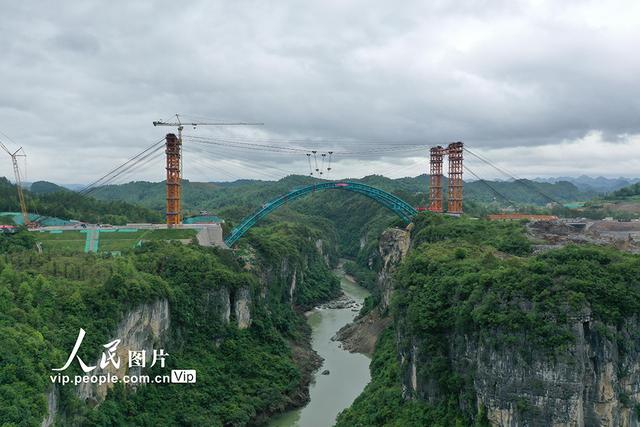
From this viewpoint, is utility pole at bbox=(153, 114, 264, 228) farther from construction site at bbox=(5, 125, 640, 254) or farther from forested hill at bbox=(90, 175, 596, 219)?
forested hill at bbox=(90, 175, 596, 219)

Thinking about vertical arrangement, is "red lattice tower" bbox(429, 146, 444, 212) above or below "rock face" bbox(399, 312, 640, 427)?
above

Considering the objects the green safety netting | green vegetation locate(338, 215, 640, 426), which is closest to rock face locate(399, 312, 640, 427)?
green vegetation locate(338, 215, 640, 426)

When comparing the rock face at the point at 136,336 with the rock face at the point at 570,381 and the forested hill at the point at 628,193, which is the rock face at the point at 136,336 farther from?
the forested hill at the point at 628,193

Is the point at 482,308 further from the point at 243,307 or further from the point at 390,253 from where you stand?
the point at 390,253

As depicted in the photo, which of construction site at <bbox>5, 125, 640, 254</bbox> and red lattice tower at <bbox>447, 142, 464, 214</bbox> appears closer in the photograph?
construction site at <bbox>5, 125, 640, 254</bbox>

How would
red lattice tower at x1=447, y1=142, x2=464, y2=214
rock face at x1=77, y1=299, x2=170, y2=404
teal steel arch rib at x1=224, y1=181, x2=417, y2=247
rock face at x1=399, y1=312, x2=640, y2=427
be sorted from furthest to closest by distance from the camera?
teal steel arch rib at x1=224, y1=181, x2=417, y2=247 → red lattice tower at x1=447, y1=142, x2=464, y2=214 → rock face at x1=77, y1=299, x2=170, y2=404 → rock face at x1=399, y1=312, x2=640, y2=427

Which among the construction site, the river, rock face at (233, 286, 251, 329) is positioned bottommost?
the river

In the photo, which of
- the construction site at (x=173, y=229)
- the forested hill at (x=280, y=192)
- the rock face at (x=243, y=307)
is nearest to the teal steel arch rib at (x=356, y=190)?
the construction site at (x=173, y=229)
